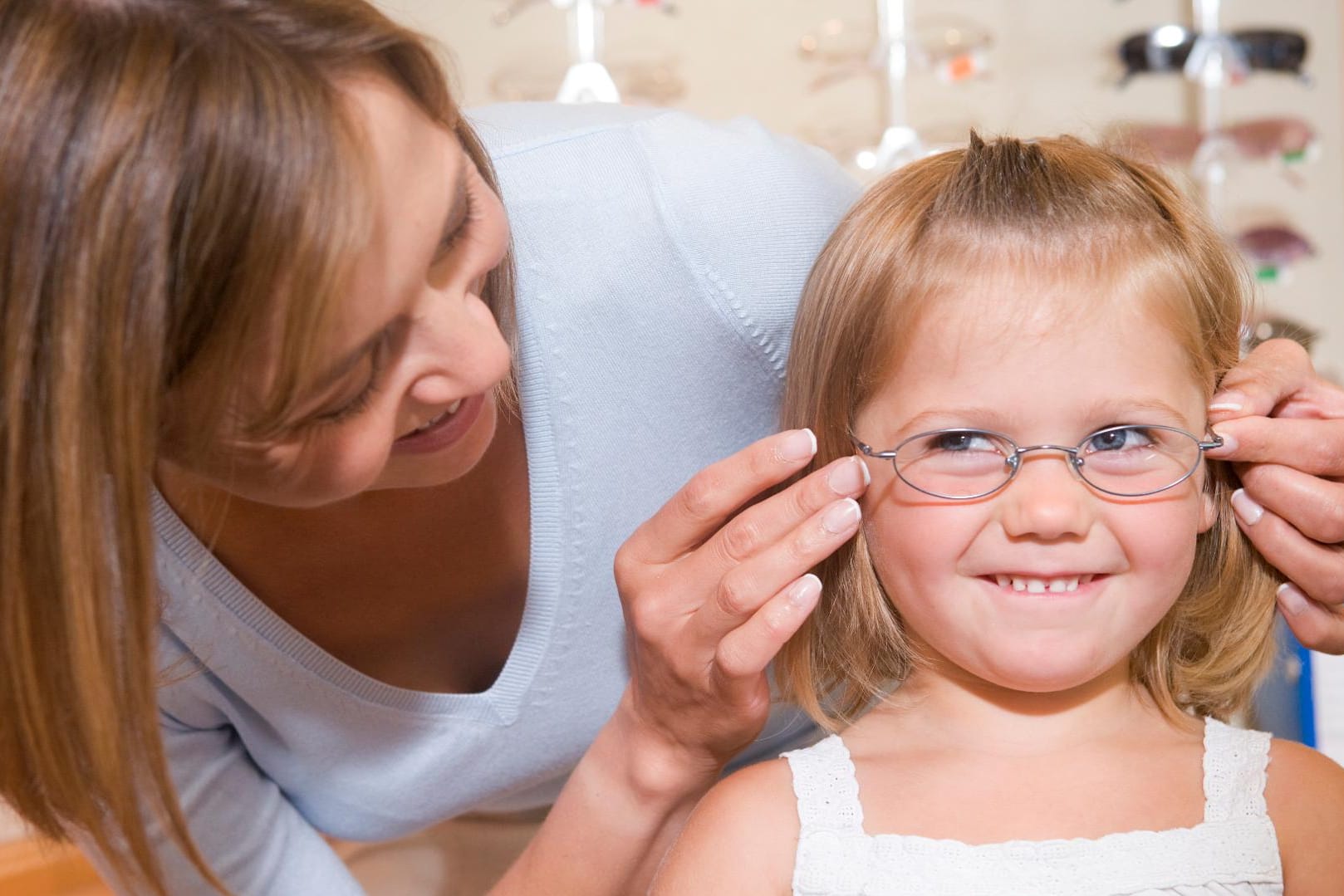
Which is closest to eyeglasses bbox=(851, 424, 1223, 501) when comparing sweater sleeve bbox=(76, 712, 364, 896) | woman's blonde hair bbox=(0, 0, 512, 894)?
woman's blonde hair bbox=(0, 0, 512, 894)

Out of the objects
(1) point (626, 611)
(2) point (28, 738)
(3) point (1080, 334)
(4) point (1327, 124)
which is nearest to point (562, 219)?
(1) point (626, 611)

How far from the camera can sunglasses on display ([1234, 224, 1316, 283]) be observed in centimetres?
336

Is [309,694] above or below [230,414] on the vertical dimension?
below

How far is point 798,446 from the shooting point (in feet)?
3.64

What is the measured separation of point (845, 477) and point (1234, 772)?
0.44 metres

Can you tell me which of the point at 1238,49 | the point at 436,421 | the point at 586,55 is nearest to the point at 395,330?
the point at 436,421

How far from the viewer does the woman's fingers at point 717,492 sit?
112 centimetres

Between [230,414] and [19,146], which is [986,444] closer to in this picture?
[230,414]

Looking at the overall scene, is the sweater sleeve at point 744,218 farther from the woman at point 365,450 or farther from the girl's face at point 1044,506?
the girl's face at point 1044,506

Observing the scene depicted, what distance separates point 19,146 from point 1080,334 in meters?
0.82

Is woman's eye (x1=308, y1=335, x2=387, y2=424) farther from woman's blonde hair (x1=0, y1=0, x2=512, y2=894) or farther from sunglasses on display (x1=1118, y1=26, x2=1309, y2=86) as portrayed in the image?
sunglasses on display (x1=1118, y1=26, x2=1309, y2=86)

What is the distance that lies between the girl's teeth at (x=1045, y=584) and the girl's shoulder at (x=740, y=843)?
10.7 inches

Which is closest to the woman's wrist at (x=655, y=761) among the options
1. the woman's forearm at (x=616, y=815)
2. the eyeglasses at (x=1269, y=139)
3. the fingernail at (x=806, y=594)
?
the woman's forearm at (x=616, y=815)

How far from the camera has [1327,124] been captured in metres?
3.52
